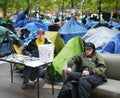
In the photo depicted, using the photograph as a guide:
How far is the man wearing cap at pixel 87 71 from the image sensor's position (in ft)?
15.3

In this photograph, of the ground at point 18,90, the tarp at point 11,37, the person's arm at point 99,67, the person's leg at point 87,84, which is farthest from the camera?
the tarp at point 11,37

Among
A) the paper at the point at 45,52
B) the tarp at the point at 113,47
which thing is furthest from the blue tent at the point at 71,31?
the paper at the point at 45,52

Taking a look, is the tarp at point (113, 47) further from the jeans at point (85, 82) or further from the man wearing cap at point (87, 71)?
the jeans at point (85, 82)

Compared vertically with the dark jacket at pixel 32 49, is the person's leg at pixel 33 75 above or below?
below

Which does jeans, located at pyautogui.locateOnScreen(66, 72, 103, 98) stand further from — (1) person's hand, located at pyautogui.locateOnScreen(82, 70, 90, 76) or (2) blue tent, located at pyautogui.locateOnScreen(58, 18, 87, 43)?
(2) blue tent, located at pyautogui.locateOnScreen(58, 18, 87, 43)

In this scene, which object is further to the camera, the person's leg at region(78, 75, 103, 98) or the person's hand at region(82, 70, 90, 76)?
the person's hand at region(82, 70, 90, 76)

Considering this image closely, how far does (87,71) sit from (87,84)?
1.00ft

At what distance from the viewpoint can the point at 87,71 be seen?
16.1 feet

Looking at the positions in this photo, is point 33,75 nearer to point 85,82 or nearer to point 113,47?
point 85,82

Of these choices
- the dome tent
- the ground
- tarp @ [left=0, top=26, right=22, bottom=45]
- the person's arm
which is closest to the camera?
the person's arm

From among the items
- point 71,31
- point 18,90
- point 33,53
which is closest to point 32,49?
point 33,53

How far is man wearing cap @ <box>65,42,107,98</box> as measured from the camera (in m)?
4.65

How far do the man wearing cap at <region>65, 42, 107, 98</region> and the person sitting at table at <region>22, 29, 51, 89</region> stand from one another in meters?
1.05

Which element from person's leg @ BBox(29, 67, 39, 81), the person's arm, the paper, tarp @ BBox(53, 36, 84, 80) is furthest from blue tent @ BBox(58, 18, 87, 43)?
the person's arm
